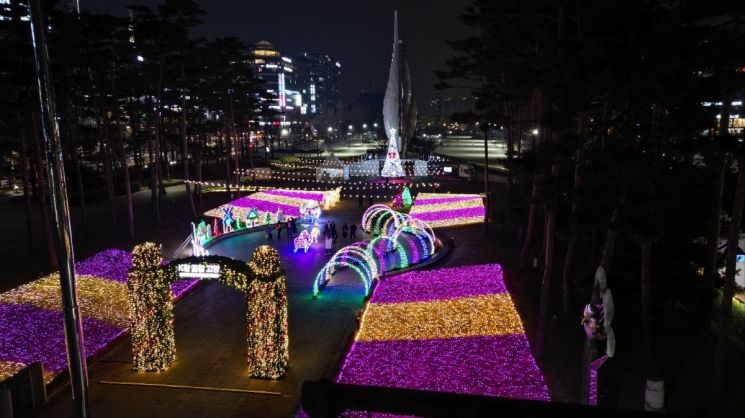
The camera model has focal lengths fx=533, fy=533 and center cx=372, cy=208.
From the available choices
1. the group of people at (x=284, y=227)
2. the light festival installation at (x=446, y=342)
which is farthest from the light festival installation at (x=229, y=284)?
the group of people at (x=284, y=227)

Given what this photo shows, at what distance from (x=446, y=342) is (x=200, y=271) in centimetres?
694

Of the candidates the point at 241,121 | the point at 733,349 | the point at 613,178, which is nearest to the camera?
the point at 613,178

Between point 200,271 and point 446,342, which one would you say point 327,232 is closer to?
point 446,342

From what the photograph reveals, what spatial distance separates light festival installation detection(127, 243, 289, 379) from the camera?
13055 mm

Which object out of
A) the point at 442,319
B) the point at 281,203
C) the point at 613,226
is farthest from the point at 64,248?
the point at 281,203

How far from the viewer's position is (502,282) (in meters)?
19.4

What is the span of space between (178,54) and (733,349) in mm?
29825

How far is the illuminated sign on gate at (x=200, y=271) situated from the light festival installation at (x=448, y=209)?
19446 mm

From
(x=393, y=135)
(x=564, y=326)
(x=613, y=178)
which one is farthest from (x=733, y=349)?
(x=393, y=135)

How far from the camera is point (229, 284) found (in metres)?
13.5

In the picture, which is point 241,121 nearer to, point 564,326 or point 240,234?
point 240,234

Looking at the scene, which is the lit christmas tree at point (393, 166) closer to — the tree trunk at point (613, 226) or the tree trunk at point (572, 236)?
the tree trunk at point (572, 236)

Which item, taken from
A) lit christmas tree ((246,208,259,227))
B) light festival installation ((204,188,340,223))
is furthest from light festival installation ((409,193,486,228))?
lit christmas tree ((246,208,259,227))

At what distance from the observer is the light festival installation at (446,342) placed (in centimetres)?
1279
